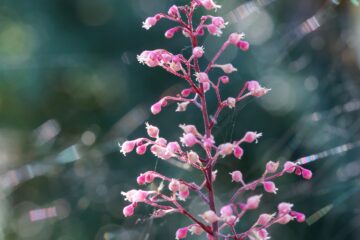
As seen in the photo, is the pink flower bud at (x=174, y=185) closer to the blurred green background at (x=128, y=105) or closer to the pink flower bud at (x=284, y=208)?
the pink flower bud at (x=284, y=208)

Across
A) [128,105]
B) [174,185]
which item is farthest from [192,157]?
[128,105]

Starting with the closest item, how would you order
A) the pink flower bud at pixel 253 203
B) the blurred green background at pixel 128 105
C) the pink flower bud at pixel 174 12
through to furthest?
the pink flower bud at pixel 253 203
the pink flower bud at pixel 174 12
the blurred green background at pixel 128 105

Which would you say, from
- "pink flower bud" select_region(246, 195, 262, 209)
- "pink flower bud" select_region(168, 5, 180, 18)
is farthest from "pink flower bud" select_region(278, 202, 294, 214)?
"pink flower bud" select_region(168, 5, 180, 18)

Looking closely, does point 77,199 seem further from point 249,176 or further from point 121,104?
point 249,176

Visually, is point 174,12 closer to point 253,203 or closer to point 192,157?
point 192,157

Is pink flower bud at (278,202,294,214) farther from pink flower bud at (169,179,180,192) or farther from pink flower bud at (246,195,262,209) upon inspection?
pink flower bud at (169,179,180,192)

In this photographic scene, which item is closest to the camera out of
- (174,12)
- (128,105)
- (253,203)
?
(253,203)

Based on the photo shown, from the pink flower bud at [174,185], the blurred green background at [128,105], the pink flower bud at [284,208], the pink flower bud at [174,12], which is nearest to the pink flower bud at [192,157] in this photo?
the pink flower bud at [174,185]

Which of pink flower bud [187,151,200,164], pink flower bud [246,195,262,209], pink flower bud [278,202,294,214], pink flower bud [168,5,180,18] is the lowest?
pink flower bud [278,202,294,214]

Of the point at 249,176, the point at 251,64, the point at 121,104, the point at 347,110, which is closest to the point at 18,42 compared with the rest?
the point at 121,104
